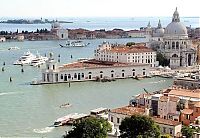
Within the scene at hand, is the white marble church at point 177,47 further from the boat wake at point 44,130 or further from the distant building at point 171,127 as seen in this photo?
the distant building at point 171,127

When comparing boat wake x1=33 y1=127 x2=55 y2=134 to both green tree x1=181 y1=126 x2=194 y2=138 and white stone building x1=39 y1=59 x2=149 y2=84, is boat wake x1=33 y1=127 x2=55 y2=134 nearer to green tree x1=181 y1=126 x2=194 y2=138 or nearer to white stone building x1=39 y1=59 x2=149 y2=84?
green tree x1=181 y1=126 x2=194 y2=138

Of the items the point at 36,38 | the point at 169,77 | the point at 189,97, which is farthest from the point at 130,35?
the point at 189,97

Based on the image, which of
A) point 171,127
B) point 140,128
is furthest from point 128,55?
point 140,128

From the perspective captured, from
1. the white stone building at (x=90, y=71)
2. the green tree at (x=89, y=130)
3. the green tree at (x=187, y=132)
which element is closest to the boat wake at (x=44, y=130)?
the green tree at (x=89, y=130)

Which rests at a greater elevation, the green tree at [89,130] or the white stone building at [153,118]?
the green tree at [89,130]

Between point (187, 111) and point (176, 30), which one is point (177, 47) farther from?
point (187, 111)

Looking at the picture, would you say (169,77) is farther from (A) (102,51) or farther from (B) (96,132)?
(B) (96,132)

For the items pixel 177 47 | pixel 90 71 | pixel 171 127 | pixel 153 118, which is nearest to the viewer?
pixel 171 127

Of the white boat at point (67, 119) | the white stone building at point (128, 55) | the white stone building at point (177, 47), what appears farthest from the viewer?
the white stone building at point (177, 47)
